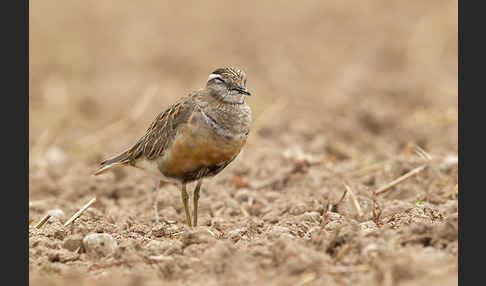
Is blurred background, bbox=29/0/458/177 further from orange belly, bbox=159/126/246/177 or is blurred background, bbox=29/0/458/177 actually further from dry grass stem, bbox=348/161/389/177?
orange belly, bbox=159/126/246/177

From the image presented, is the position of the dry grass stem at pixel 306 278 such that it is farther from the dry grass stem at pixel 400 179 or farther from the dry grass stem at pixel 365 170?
the dry grass stem at pixel 365 170

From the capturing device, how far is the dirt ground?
16.7 feet

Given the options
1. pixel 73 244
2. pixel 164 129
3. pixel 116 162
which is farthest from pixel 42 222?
Result: pixel 164 129

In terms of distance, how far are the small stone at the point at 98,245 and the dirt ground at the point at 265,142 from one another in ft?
0.07

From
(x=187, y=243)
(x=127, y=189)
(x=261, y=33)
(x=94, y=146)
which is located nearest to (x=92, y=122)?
(x=94, y=146)

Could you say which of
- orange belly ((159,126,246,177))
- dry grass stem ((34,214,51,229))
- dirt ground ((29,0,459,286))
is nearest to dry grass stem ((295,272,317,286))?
dirt ground ((29,0,459,286))

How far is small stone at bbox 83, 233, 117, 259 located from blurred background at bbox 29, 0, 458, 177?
4.42 meters

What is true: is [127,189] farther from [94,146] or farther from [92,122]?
[92,122]

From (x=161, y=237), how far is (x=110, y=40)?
10916 millimetres

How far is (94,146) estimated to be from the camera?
34.5 ft

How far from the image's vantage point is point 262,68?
1468 cm

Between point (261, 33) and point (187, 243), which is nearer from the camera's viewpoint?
point (187, 243)

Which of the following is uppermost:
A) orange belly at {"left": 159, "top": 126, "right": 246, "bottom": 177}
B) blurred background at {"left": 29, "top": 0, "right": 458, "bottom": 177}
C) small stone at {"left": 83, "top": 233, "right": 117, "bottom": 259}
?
blurred background at {"left": 29, "top": 0, "right": 458, "bottom": 177}

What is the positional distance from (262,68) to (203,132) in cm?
848
